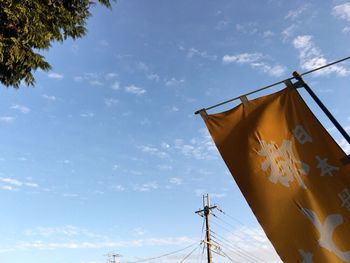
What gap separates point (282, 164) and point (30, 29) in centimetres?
578

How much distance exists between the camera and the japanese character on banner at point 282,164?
403cm

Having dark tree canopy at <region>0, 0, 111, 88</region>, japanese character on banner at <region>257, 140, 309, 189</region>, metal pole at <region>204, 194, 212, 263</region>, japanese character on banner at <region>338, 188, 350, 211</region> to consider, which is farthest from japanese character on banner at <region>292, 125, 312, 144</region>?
metal pole at <region>204, 194, 212, 263</region>

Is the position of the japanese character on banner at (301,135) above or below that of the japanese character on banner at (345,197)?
above

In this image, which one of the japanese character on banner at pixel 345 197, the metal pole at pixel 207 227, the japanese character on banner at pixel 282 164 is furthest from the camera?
the metal pole at pixel 207 227

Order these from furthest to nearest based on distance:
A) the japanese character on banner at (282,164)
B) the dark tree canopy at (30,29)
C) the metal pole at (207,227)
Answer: the metal pole at (207,227) < the dark tree canopy at (30,29) < the japanese character on banner at (282,164)

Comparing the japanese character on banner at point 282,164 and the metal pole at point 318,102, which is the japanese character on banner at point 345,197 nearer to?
the japanese character on banner at point 282,164

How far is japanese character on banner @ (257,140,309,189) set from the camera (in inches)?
159

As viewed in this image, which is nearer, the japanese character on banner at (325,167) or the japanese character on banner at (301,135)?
the japanese character on banner at (325,167)

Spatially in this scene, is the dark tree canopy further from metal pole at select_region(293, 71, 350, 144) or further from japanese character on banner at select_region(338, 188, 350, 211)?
japanese character on banner at select_region(338, 188, 350, 211)

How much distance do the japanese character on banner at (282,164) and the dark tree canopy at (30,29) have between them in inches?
215

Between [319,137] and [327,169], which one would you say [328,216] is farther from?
[319,137]

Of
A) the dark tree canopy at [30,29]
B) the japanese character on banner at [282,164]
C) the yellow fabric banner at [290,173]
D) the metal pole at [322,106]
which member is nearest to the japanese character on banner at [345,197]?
the yellow fabric banner at [290,173]

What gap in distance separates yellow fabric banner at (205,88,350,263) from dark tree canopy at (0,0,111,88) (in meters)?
4.82

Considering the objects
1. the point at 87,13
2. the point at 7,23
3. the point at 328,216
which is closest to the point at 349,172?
the point at 328,216
